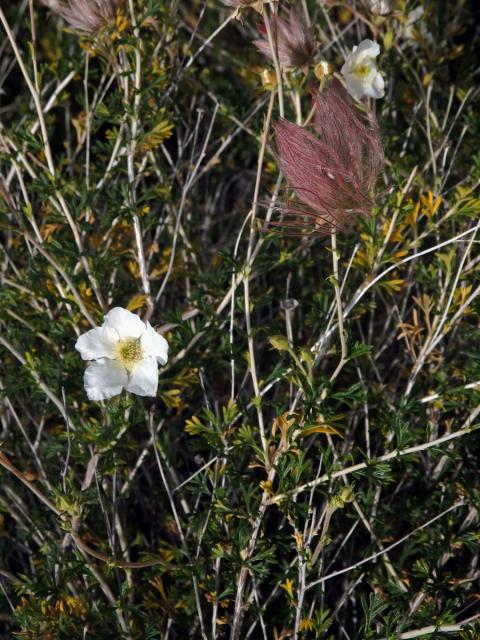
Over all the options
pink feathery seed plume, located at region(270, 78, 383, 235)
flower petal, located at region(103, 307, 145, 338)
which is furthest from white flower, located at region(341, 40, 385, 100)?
flower petal, located at region(103, 307, 145, 338)

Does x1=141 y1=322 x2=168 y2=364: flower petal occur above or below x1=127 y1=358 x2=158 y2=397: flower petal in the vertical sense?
above

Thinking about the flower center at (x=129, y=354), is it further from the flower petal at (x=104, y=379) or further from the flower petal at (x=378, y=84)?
the flower petal at (x=378, y=84)

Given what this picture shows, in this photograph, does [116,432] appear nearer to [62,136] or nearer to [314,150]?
[314,150]

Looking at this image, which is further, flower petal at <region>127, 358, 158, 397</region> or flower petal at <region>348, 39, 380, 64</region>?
flower petal at <region>348, 39, 380, 64</region>

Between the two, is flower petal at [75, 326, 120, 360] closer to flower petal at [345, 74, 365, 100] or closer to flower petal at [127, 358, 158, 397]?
flower petal at [127, 358, 158, 397]

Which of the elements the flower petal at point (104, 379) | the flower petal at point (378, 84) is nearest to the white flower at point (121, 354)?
the flower petal at point (104, 379)

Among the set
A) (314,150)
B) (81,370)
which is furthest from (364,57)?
(81,370)
